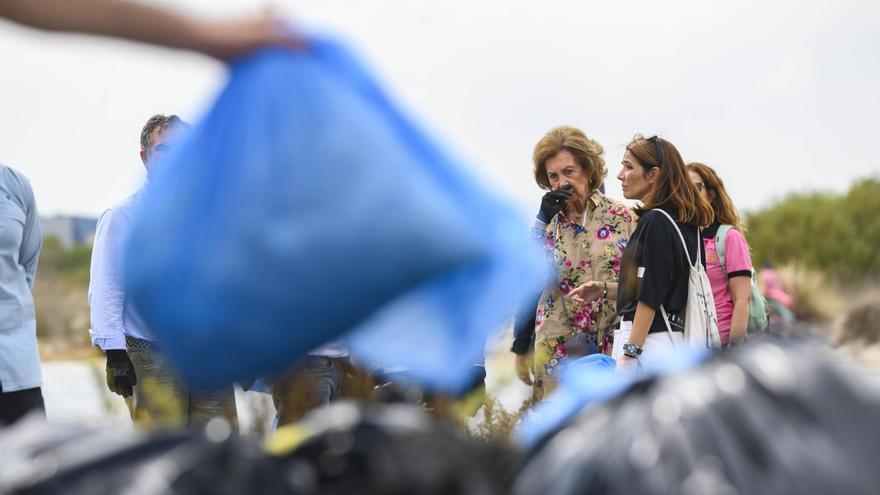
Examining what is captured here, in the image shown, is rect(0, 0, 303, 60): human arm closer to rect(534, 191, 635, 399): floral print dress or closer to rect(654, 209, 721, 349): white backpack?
rect(654, 209, 721, 349): white backpack

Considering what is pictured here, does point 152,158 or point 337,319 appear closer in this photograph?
point 337,319

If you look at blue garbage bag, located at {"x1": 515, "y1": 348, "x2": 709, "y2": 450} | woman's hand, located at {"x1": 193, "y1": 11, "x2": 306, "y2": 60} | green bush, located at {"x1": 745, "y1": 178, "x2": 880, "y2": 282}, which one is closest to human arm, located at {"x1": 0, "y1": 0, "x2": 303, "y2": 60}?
woman's hand, located at {"x1": 193, "y1": 11, "x2": 306, "y2": 60}

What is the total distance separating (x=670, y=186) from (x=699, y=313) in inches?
23.5

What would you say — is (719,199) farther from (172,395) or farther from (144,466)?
(144,466)

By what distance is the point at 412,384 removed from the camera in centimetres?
181

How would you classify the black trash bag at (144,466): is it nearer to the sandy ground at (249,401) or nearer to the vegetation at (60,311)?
the sandy ground at (249,401)

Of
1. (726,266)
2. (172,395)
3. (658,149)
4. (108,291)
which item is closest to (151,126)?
(108,291)

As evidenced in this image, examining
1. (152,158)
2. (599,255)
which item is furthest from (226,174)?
(599,255)

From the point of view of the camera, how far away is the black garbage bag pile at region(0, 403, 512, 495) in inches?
49.8

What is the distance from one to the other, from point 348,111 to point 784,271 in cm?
2077

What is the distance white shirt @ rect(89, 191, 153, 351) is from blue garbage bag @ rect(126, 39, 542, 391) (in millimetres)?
3482

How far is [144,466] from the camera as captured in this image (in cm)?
129

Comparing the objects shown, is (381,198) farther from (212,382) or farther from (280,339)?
(212,382)

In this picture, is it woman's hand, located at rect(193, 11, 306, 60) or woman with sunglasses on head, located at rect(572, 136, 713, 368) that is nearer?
woman's hand, located at rect(193, 11, 306, 60)
